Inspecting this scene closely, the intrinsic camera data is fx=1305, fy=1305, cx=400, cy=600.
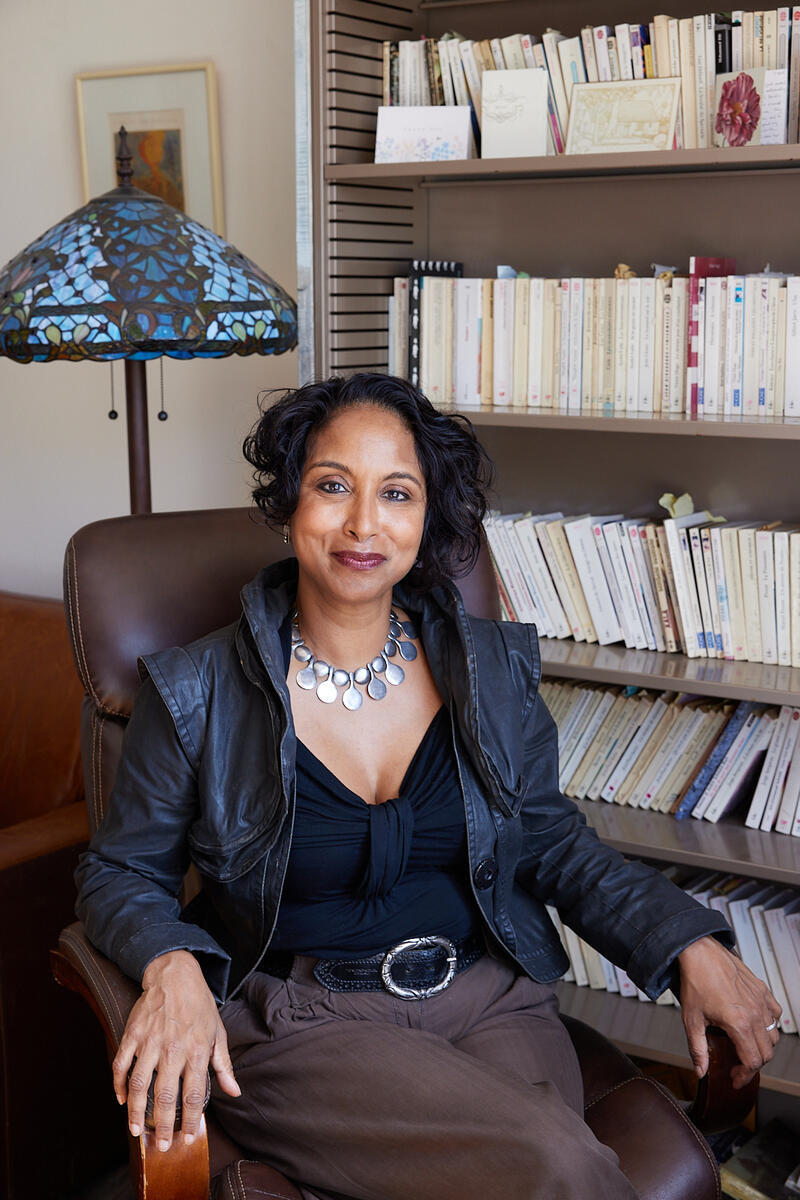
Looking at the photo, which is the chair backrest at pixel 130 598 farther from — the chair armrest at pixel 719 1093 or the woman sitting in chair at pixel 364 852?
the chair armrest at pixel 719 1093

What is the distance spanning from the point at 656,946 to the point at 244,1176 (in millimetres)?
Result: 520

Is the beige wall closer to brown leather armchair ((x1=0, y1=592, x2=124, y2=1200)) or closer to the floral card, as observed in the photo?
brown leather armchair ((x1=0, y1=592, x2=124, y2=1200))

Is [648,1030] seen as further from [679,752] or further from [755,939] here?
[679,752]

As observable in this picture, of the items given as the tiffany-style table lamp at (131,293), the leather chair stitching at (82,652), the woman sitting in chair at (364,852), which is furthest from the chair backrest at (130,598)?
the tiffany-style table lamp at (131,293)

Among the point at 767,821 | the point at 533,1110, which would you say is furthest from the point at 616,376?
the point at 533,1110

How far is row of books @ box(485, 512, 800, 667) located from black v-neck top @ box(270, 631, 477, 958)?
0.70 m

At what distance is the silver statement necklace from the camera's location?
5.24 feet

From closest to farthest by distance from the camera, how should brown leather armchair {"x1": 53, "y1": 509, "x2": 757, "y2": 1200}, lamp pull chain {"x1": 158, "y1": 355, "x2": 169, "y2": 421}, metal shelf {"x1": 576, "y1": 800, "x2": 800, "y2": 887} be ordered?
brown leather armchair {"x1": 53, "y1": 509, "x2": 757, "y2": 1200}, metal shelf {"x1": 576, "y1": 800, "x2": 800, "y2": 887}, lamp pull chain {"x1": 158, "y1": 355, "x2": 169, "y2": 421}

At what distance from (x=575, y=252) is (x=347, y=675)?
114cm

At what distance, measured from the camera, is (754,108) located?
1957mm

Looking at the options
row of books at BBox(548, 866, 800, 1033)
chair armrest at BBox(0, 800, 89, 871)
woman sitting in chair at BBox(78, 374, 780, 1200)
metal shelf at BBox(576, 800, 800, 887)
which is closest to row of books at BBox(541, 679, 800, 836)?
metal shelf at BBox(576, 800, 800, 887)

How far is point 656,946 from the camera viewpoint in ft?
4.93

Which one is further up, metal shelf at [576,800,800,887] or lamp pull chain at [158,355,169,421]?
lamp pull chain at [158,355,169,421]

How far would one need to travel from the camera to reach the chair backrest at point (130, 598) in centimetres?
174
